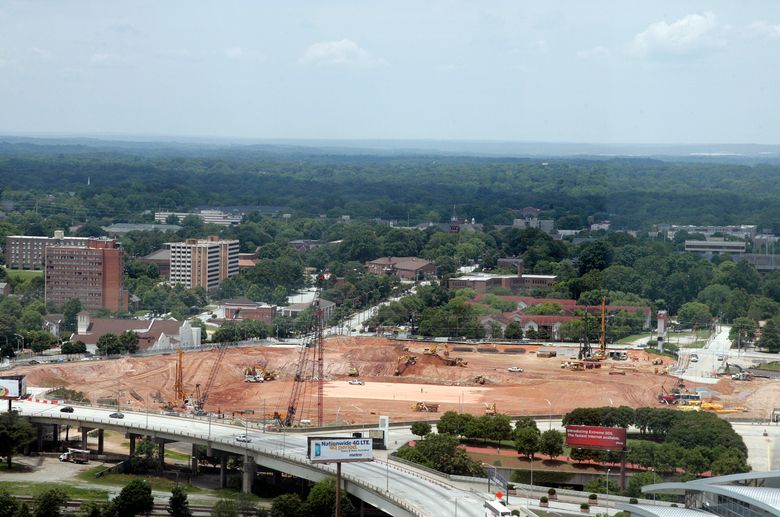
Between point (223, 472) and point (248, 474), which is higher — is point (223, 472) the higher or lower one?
the lower one

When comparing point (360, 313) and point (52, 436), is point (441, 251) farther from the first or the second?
point (52, 436)

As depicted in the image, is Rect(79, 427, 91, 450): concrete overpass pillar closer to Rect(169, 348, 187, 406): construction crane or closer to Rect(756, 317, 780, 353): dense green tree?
Rect(169, 348, 187, 406): construction crane

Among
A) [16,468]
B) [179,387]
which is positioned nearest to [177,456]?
[16,468]

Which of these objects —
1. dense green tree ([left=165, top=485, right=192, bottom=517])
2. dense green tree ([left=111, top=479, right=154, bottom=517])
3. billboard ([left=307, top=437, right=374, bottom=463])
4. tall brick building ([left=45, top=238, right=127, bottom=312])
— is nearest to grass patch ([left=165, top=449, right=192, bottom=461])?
dense green tree ([left=165, top=485, right=192, bottom=517])

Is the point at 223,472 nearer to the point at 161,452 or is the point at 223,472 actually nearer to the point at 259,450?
the point at 259,450

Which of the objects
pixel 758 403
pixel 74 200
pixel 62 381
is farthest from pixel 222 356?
pixel 74 200

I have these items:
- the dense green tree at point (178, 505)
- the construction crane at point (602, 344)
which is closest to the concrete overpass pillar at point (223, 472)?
the dense green tree at point (178, 505)
